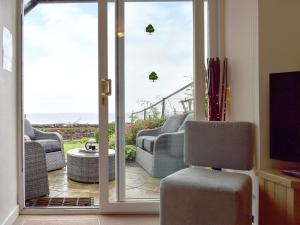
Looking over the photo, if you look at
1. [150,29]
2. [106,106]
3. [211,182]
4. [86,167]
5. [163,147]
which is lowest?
[86,167]

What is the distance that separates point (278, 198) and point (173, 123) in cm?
116

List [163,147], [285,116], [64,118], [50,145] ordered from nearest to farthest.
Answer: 1. [285,116]
2. [163,147]
3. [50,145]
4. [64,118]

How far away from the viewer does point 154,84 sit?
273 cm

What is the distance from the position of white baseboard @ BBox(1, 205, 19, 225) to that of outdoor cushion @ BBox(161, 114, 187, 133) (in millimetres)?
1457

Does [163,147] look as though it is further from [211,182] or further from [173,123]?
[211,182]

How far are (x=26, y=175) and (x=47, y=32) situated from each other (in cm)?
216

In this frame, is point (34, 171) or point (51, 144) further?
point (51, 144)

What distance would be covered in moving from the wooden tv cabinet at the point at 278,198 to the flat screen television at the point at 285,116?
15 cm

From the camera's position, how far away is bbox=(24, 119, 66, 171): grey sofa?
411 centimetres

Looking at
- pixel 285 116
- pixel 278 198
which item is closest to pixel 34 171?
pixel 278 198

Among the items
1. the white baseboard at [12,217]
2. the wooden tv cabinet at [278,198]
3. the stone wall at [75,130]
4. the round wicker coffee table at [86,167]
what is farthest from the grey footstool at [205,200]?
the stone wall at [75,130]

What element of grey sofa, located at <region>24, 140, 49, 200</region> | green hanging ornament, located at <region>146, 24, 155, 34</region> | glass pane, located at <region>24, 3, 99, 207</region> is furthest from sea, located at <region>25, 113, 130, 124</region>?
green hanging ornament, located at <region>146, 24, 155, 34</region>

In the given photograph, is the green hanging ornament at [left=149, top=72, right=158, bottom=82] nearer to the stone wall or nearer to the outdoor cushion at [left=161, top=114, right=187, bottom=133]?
the outdoor cushion at [left=161, top=114, right=187, bottom=133]

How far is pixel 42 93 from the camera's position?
429 centimetres
